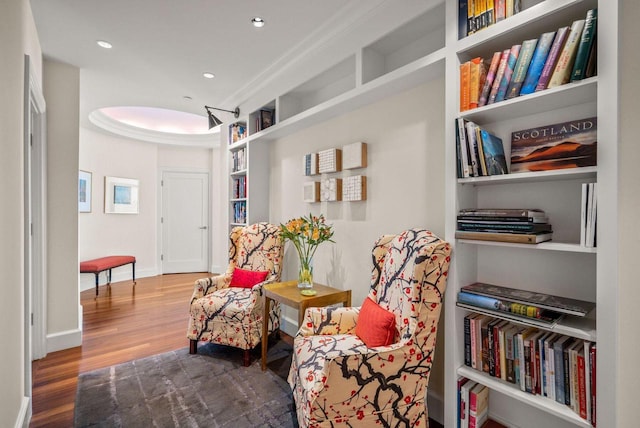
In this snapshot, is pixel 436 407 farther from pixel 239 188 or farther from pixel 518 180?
pixel 239 188

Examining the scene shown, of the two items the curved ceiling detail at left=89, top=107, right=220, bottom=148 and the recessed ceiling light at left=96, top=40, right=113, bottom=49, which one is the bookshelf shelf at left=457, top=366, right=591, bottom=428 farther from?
the curved ceiling detail at left=89, top=107, right=220, bottom=148

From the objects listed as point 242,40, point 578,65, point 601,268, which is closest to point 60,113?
point 242,40

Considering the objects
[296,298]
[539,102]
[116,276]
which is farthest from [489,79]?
[116,276]

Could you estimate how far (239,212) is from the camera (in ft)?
13.0

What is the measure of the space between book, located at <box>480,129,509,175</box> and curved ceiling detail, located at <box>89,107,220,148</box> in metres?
4.57

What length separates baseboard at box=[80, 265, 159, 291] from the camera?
504 cm

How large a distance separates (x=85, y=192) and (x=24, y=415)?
4049 mm

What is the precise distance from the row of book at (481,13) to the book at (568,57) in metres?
0.32

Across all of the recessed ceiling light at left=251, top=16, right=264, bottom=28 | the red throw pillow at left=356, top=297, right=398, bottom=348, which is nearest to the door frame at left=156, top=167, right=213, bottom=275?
the recessed ceiling light at left=251, top=16, right=264, bottom=28

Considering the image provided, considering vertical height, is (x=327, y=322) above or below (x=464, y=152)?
below

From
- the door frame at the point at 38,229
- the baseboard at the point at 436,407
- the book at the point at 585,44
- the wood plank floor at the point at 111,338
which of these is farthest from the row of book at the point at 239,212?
the book at the point at 585,44

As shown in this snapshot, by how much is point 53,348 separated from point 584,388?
3808 mm

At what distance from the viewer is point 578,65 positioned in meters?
1.32

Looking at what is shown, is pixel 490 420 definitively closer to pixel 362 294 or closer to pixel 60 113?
pixel 362 294
